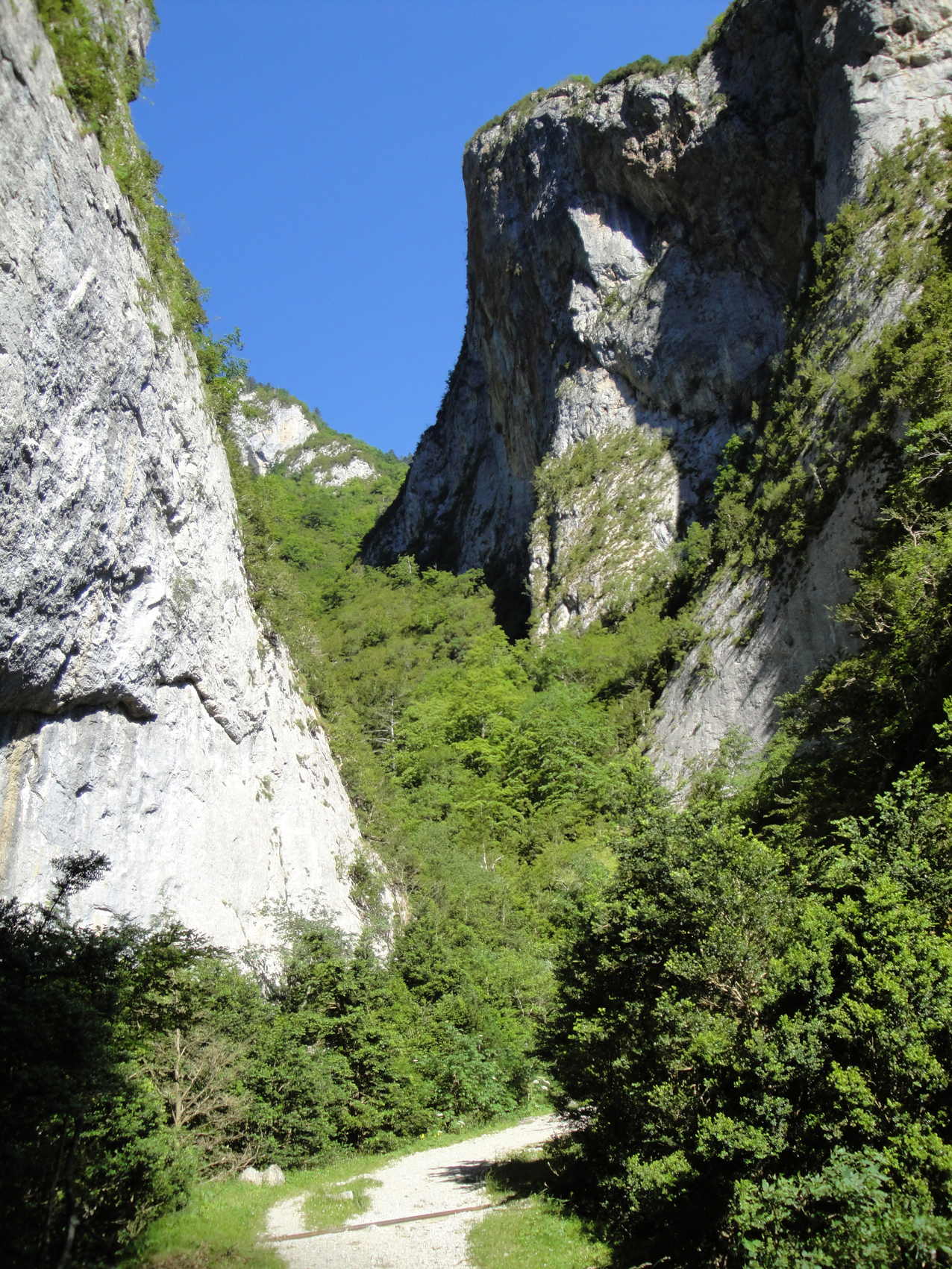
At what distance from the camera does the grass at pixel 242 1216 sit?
751cm

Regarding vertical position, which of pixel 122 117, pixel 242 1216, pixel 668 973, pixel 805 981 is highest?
pixel 122 117

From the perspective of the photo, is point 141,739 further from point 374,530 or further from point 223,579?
point 374,530

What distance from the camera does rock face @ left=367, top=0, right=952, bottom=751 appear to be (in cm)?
2795

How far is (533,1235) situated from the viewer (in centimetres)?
888

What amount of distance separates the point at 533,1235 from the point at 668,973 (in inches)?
143

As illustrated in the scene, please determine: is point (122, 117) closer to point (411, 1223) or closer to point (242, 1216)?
point (242, 1216)

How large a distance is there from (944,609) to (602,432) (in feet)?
115

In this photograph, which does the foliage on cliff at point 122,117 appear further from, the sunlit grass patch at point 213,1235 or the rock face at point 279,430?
the rock face at point 279,430

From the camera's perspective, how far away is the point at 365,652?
162ft

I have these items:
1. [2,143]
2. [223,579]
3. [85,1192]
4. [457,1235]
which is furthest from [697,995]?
[223,579]

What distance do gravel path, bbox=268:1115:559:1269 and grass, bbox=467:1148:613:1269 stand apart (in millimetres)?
227

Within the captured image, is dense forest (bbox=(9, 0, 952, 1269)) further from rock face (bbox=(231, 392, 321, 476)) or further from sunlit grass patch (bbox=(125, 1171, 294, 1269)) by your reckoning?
rock face (bbox=(231, 392, 321, 476))

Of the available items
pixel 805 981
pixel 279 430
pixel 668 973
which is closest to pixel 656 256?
pixel 668 973

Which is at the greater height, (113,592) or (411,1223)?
(113,592)
